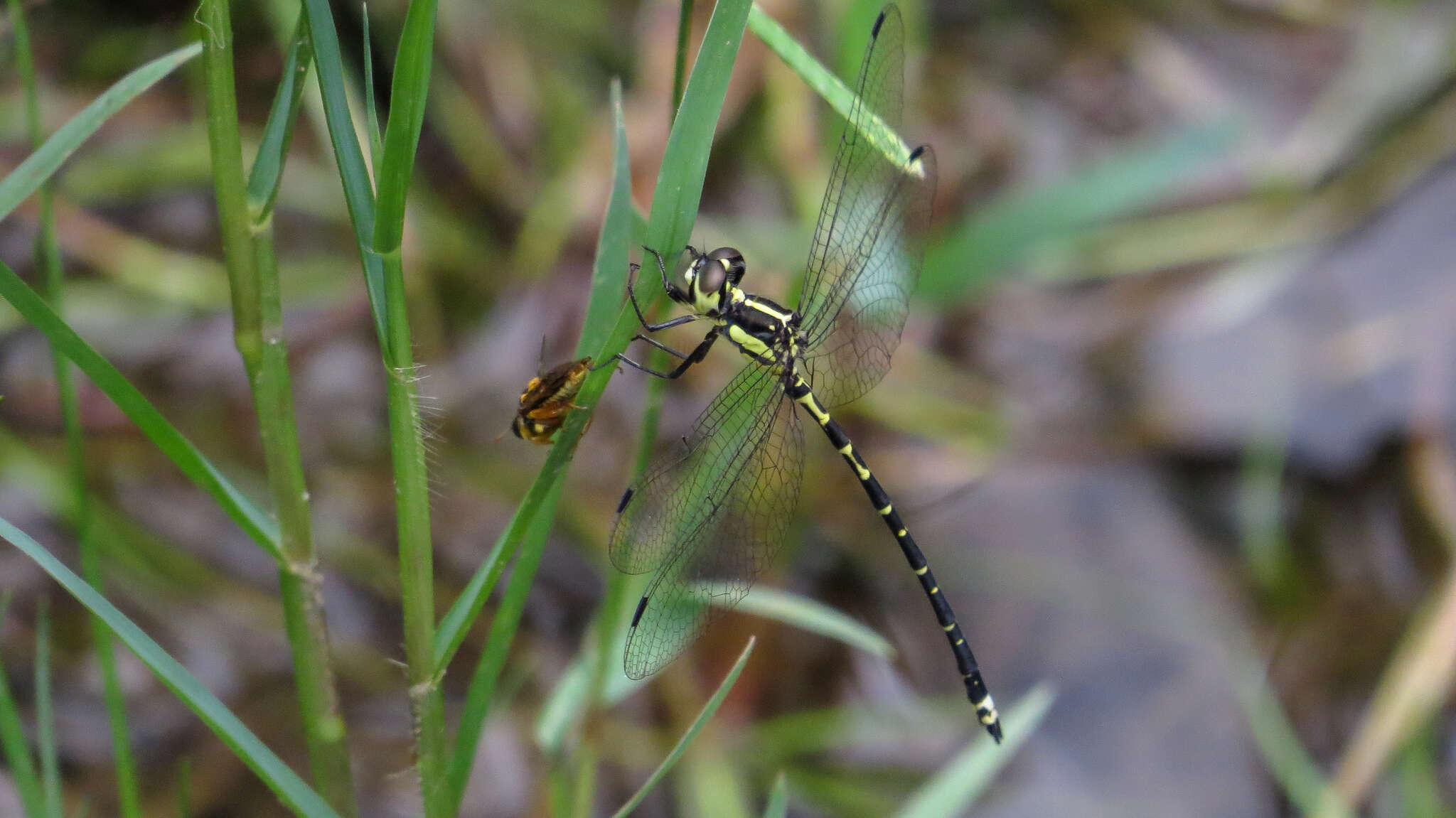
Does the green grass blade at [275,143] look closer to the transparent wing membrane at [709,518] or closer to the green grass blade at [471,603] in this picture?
the green grass blade at [471,603]

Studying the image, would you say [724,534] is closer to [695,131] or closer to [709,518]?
[709,518]

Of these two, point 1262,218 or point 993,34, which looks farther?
point 993,34

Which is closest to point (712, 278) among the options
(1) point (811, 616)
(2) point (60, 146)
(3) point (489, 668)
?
(1) point (811, 616)

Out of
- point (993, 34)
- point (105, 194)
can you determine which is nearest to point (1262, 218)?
point (993, 34)

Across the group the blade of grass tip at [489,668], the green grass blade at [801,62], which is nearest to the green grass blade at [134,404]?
the blade of grass tip at [489,668]

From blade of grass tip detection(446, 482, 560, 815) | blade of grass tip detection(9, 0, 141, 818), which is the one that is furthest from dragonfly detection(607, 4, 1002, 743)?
blade of grass tip detection(9, 0, 141, 818)

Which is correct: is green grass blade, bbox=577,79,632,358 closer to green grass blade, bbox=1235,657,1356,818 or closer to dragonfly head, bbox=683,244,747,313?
dragonfly head, bbox=683,244,747,313

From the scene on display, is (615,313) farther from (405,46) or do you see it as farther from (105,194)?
(105,194)
